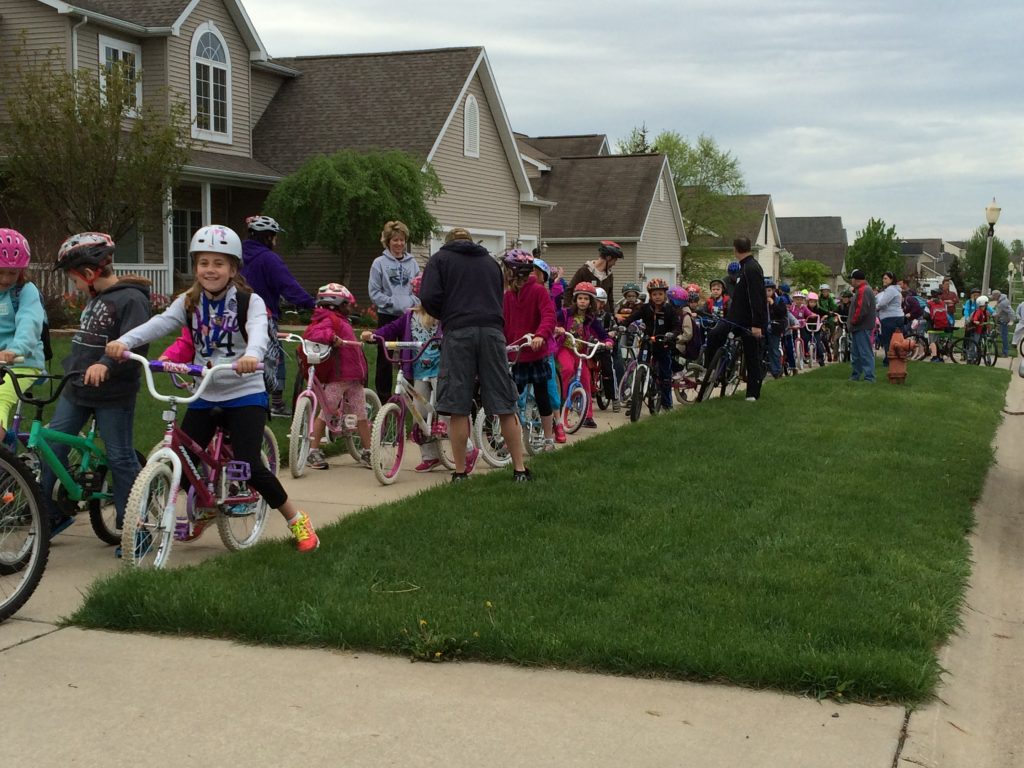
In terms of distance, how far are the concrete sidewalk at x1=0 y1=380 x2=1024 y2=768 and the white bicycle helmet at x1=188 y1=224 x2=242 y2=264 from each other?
6.53ft

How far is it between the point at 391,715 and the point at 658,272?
4193 cm

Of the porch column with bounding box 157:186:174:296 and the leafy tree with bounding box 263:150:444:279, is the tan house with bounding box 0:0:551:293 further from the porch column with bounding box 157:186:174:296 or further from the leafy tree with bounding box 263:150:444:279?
the leafy tree with bounding box 263:150:444:279

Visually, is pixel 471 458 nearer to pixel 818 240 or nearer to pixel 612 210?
pixel 612 210

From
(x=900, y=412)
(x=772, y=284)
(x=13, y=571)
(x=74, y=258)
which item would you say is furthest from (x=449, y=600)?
(x=772, y=284)

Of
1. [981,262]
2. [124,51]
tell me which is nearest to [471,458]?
[124,51]

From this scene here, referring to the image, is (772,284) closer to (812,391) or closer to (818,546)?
(812,391)

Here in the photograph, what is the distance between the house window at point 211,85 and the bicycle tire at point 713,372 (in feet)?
50.3

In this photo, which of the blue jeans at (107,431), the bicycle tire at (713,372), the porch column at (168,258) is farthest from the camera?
the porch column at (168,258)

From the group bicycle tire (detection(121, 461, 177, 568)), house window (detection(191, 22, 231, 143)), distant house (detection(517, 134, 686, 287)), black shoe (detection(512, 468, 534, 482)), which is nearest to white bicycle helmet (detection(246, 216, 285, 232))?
black shoe (detection(512, 468, 534, 482))

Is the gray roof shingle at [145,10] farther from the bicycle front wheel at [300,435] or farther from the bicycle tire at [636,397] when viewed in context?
the bicycle front wheel at [300,435]

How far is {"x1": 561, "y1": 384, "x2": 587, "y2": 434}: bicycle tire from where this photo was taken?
11.4 metres

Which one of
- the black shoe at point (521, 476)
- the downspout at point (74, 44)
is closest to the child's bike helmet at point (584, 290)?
the black shoe at point (521, 476)

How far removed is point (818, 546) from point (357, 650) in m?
2.88

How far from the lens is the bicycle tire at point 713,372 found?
47.5ft
